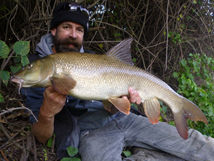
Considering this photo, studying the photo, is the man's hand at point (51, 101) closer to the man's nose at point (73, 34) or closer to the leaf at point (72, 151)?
the leaf at point (72, 151)

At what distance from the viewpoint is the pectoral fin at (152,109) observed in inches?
64.3

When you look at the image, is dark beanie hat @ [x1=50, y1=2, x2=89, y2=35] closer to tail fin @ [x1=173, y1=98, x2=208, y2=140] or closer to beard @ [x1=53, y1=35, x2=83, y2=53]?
beard @ [x1=53, y1=35, x2=83, y2=53]

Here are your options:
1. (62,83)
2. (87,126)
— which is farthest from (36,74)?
(87,126)

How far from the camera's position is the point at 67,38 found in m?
2.05

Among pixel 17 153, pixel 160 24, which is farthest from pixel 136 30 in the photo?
pixel 17 153

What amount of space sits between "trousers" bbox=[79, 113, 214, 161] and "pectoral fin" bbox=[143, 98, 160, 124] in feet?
1.40

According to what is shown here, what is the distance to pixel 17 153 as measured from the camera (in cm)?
159

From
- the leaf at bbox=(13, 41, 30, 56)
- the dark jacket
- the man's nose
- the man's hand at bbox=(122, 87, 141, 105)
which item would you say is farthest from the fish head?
the man's nose

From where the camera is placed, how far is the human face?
2.04 meters

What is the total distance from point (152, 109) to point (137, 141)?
544 millimetres

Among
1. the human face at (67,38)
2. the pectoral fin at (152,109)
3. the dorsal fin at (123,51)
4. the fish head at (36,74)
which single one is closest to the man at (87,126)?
the human face at (67,38)

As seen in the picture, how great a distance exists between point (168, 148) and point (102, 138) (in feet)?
2.41

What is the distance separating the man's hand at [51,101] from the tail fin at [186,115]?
110 centimetres

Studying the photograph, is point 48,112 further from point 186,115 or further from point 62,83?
point 186,115
